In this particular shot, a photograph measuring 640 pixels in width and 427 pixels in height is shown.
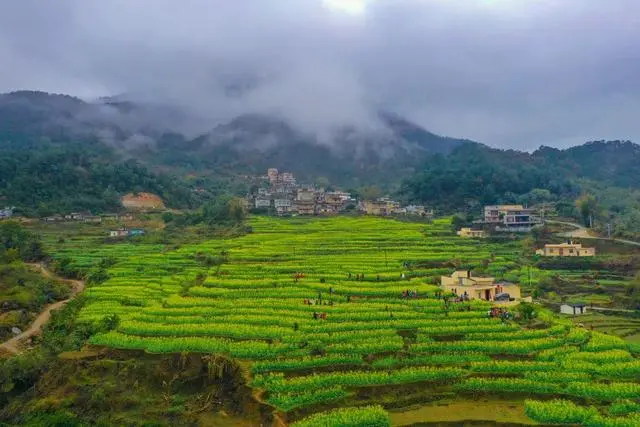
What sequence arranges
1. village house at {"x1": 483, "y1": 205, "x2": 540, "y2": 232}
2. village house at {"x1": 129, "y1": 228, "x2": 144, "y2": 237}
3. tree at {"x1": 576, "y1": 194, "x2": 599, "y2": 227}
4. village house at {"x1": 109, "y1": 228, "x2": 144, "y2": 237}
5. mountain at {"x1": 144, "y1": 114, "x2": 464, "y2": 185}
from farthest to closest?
mountain at {"x1": 144, "y1": 114, "x2": 464, "y2": 185}, village house at {"x1": 129, "y1": 228, "x2": 144, "y2": 237}, village house at {"x1": 483, "y1": 205, "x2": 540, "y2": 232}, tree at {"x1": 576, "y1": 194, "x2": 599, "y2": 227}, village house at {"x1": 109, "y1": 228, "x2": 144, "y2": 237}

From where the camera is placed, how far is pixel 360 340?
21094mm

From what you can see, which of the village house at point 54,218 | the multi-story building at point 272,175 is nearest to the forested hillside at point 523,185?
the multi-story building at point 272,175

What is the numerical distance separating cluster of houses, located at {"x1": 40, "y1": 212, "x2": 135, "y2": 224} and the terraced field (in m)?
33.1

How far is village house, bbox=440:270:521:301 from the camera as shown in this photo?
1152 inches

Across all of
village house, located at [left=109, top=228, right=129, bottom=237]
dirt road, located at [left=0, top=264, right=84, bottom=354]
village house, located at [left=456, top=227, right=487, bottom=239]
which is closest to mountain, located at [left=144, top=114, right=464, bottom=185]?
village house, located at [left=456, top=227, right=487, bottom=239]

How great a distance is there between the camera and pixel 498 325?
73.8 ft

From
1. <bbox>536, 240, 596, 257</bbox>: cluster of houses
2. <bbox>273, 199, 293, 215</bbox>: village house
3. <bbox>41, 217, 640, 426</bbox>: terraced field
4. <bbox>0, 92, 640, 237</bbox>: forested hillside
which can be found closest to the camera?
<bbox>41, 217, 640, 426</bbox>: terraced field

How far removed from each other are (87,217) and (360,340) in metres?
56.9

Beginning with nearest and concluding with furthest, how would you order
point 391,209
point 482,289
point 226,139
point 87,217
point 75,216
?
point 482,289, point 75,216, point 87,217, point 391,209, point 226,139

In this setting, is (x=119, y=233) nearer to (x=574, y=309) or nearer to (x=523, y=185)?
(x=574, y=309)

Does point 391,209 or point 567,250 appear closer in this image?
point 567,250

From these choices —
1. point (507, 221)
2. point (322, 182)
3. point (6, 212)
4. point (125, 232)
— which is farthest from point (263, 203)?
point (507, 221)

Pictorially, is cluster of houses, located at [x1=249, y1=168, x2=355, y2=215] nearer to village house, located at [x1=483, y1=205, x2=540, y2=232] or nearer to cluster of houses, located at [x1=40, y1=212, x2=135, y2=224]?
cluster of houses, located at [x1=40, y1=212, x2=135, y2=224]

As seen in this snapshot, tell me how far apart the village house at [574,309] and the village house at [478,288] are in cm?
227
